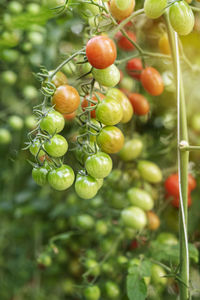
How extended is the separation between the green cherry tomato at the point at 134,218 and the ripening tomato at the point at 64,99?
1.51ft

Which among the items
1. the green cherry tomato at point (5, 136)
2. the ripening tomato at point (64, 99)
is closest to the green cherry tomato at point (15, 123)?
the green cherry tomato at point (5, 136)

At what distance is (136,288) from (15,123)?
96 cm

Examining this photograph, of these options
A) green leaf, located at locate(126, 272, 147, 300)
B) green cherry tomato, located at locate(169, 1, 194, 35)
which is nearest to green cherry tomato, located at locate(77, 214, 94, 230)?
green leaf, located at locate(126, 272, 147, 300)

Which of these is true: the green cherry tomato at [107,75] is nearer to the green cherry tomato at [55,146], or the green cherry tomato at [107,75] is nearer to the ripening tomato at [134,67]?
the green cherry tomato at [55,146]

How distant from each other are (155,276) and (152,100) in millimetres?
628

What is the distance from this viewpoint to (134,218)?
3.14ft

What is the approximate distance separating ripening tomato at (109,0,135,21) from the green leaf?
591 millimetres

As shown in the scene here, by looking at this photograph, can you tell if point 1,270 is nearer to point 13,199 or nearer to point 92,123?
point 13,199

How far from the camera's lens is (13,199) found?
162cm

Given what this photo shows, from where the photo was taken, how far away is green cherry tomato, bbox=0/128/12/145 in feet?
4.75

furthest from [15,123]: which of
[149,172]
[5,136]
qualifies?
[149,172]

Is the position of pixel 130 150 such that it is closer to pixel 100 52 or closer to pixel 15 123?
pixel 100 52

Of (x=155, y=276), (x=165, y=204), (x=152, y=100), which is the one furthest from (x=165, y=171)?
(x=155, y=276)

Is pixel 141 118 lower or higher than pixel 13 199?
higher
